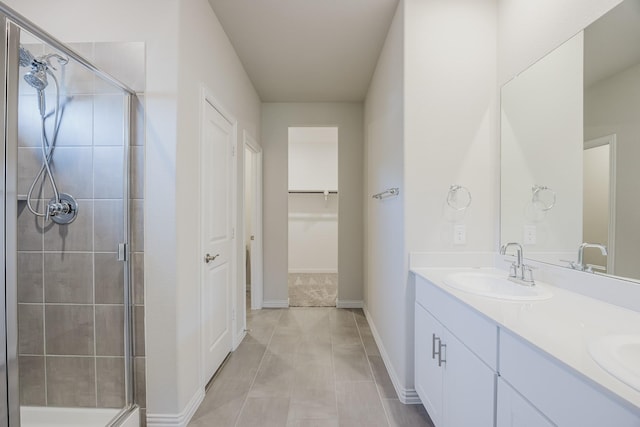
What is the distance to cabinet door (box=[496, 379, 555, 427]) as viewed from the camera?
80 cm

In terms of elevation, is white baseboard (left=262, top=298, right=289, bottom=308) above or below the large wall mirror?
below

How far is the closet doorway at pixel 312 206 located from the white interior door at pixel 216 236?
10.00ft

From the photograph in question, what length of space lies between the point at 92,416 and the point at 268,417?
0.93 meters

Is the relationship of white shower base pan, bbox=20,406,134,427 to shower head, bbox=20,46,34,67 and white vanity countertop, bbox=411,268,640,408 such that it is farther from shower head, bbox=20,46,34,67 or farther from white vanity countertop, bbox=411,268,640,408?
white vanity countertop, bbox=411,268,640,408

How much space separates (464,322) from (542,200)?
824 millimetres

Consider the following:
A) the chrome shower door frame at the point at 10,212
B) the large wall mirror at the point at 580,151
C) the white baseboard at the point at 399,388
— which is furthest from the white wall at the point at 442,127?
the chrome shower door frame at the point at 10,212

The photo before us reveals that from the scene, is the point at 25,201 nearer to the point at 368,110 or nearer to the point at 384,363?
the point at 384,363

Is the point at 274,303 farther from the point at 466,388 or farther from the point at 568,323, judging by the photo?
the point at 568,323

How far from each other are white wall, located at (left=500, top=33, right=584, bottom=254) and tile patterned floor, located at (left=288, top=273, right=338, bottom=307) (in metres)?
2.70

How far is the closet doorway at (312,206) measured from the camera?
5816mm

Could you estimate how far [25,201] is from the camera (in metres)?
1.34

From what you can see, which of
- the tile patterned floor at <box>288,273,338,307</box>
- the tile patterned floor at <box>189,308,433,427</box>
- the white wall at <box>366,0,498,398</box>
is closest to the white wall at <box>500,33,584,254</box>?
the white wall at <box>366,0,498,398</box>

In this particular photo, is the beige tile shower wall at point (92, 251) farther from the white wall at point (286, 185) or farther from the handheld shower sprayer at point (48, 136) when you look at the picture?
the white wall at point (286, 185)

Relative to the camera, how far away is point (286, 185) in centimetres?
369
